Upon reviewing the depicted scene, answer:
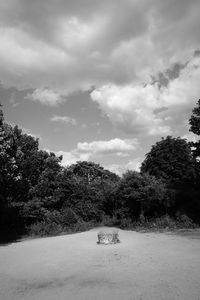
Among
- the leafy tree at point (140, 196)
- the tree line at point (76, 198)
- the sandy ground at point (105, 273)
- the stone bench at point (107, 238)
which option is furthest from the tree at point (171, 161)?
the sandy ground at point (105, 273)

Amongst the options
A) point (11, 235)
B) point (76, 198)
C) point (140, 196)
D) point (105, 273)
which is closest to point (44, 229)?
point (11, 235)

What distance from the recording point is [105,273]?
389 inches

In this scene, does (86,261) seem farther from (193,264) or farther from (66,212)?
(66,212)

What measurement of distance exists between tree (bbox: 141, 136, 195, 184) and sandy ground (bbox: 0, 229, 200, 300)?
21.7m

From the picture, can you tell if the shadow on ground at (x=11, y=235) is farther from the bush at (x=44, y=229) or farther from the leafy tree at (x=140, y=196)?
the leafy tree at (x=140, y=196)

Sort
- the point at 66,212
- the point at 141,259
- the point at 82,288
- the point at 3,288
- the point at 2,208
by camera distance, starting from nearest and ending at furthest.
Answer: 1. the point at 82,288
2. the point at 3,288
3. the point at 141,259
4. the point at 2,208
5. the point at 66,212

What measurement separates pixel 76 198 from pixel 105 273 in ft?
65.7

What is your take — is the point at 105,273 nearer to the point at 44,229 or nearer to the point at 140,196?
the point at 44,229

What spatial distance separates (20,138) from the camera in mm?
27906

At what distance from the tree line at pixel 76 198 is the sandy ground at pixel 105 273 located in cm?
999

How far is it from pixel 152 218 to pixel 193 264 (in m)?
15.7

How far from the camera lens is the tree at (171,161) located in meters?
36.7

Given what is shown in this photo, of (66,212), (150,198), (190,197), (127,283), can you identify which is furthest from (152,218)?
(127,283)

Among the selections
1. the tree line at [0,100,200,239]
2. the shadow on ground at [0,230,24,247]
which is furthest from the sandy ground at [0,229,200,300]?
the tree line at [0,100,200,239]
